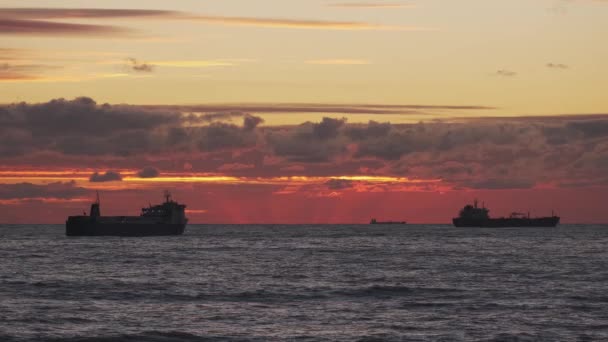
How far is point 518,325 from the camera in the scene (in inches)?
2296

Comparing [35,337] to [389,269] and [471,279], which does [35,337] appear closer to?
[471,279]

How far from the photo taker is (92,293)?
80000 mm

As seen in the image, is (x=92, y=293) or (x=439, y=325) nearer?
(x=439, y=325)

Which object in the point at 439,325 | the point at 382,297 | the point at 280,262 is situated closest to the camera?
the point at 439,325

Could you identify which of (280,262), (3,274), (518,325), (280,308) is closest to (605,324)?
(518,325)

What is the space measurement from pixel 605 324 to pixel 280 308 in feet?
71.8

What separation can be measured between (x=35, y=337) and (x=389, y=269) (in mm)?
64378

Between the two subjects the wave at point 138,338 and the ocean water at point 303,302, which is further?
the ocean water at point 303,302

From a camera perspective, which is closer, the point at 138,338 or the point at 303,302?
the point at 138,338

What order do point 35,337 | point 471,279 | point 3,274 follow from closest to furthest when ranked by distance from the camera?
point 35,337
point 471,279
point 3,274

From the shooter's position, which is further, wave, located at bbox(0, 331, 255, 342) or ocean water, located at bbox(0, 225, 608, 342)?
ocean water, located at bbox(0, 225, 608, 342)

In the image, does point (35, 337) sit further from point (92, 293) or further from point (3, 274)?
point (3, 274)

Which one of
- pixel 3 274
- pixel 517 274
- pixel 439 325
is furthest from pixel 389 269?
pixel 439 325

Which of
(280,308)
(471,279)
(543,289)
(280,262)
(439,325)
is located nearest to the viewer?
(439,325)
